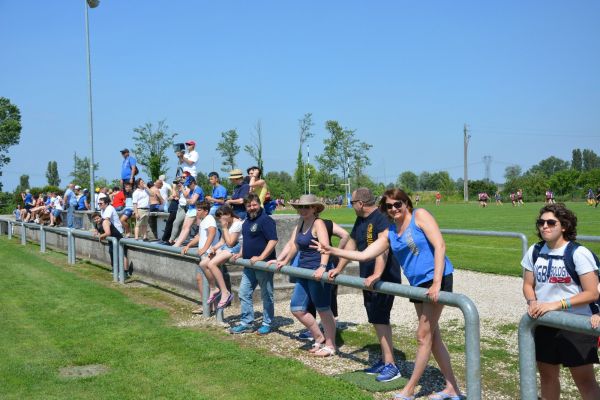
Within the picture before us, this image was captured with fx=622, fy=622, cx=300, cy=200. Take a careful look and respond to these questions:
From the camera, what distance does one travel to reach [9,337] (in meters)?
7.91

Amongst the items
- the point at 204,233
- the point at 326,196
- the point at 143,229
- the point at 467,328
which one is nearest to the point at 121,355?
the point at 204,233

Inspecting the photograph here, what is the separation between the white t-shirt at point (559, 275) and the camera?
3.91m

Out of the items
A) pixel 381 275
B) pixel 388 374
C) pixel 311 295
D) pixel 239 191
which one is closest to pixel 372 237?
pixel 381 275

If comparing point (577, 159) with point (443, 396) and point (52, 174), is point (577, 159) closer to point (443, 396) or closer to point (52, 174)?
point (52, 174)

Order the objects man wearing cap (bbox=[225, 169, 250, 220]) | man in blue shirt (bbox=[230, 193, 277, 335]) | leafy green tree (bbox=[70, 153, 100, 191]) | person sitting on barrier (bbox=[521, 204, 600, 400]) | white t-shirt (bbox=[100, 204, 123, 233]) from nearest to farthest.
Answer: person sitting on barrier (bbox=[521, 204, 600, 400]) → man in blue shirt (bbox=[230, 193, 277, 335]) → man wearing cap (bbox=[225, 169, 250, 220]) → white t-shirt (bbox=[100, 204, 123, 233]) → leafy green tree (bbox=[70, 153, 100, 191])

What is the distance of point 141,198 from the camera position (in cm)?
1471

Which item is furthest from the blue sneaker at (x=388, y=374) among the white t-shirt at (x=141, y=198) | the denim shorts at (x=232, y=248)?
the white t-shirt at (x=141, y=198)

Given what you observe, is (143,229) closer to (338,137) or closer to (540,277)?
(540,277)

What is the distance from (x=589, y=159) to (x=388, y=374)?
18514cm

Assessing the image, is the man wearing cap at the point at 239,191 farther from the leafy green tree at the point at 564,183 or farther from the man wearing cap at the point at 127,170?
the leafy green tree at the point at 564,183

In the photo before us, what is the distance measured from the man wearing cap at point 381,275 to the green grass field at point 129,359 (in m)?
0.45

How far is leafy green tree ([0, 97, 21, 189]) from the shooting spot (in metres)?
76.3

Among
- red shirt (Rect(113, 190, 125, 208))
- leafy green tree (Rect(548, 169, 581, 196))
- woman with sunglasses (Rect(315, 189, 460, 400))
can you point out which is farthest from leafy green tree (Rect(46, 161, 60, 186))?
woman with sunglasses (Rect(315, 189, 460, 400))

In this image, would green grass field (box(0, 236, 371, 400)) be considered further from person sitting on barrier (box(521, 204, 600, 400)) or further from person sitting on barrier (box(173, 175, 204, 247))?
person sitting on barrier (box(173, 175, 204, 247))
